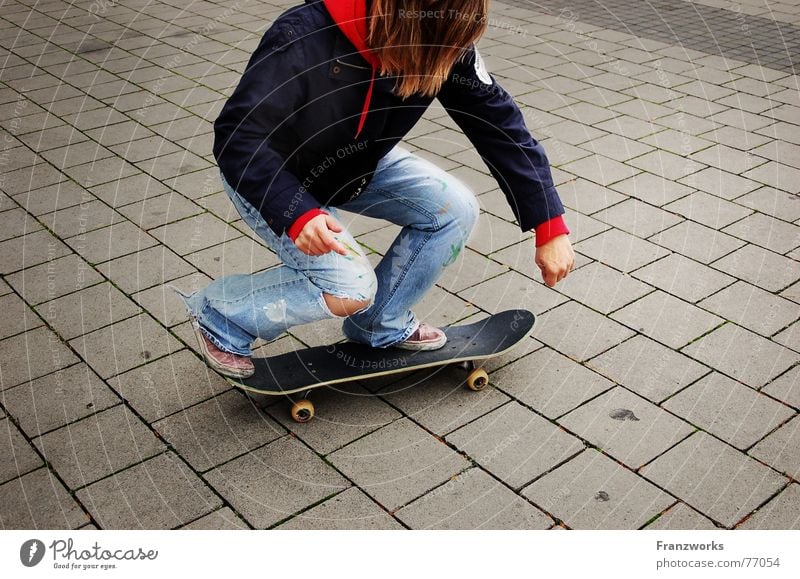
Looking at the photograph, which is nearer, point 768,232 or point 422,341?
point 422,341

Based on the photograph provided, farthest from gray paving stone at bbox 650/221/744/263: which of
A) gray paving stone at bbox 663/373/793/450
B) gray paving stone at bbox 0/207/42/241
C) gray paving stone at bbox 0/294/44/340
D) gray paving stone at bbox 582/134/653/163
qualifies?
gray paving stone at bbox 0/207/42/241

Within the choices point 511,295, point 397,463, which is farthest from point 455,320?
point 397,463

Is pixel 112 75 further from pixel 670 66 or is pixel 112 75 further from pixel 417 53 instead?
pixel 417 53

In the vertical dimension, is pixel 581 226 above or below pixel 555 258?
below

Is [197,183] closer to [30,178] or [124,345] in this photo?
[30,178]

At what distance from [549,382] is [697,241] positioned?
4.60ft

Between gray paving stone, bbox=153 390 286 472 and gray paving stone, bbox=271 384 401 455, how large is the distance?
0.08m

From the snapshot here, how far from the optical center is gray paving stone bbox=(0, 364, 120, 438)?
305 centimetres

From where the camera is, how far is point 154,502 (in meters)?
2.70

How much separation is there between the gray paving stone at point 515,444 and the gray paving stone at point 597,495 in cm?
5

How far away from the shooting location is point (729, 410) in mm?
3080

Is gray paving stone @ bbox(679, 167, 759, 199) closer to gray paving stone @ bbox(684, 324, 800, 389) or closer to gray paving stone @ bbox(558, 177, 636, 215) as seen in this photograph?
gray paving stone @ bbox(558, 177, 636, 215)
